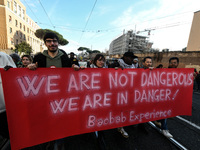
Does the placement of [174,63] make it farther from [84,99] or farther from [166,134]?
[84,99]

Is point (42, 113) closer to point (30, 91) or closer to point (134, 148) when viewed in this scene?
point (30, 91)

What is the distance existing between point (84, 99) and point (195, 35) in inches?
1324

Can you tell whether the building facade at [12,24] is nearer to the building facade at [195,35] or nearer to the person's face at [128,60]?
the person's face at [128,60]

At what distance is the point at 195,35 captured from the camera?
2366 centimetres

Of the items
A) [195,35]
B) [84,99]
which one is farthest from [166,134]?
[195,35]

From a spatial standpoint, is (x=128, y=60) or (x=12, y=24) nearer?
(x=128, y=60)

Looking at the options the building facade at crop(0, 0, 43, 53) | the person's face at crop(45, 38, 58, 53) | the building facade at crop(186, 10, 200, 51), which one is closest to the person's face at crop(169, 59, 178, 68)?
the person's face at crop(45, 38, 58, 53)

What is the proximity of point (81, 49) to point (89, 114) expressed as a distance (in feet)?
301

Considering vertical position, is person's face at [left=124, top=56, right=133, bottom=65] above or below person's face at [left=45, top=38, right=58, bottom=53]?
below

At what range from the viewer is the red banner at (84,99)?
51.3 inches

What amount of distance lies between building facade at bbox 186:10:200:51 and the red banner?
30111 millimetres

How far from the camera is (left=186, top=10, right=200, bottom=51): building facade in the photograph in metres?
23.0

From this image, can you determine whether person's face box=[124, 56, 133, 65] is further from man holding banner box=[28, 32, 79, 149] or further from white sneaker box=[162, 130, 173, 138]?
white sneaker box=[162, 130, 173, 138]

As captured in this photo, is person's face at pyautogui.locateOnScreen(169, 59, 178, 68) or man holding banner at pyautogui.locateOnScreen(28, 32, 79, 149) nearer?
man holding banner at pyautogui.locateOnScreen(28, 32, 79, 149)
